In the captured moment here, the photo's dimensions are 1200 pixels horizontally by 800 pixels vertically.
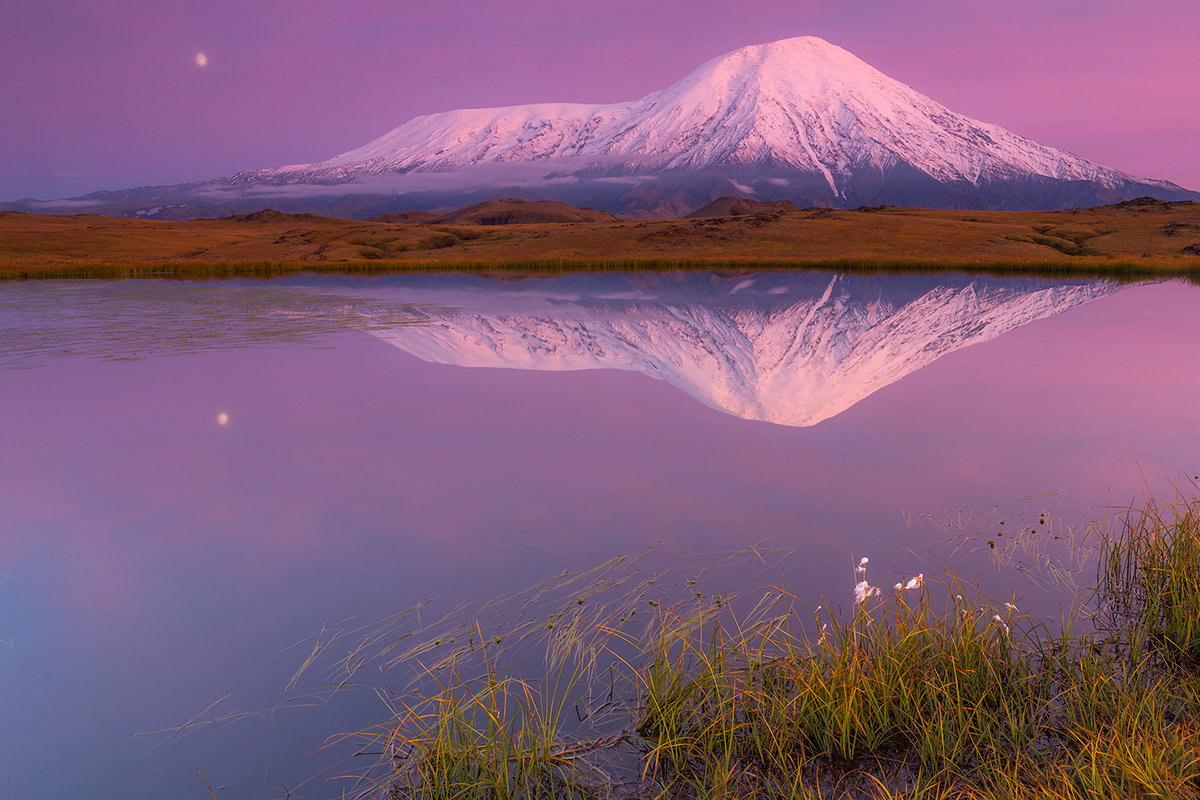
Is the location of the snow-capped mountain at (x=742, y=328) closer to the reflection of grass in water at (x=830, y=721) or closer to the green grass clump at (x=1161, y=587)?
the green grass clump at (x=1161, y=587)

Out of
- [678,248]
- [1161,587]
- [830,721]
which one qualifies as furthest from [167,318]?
[678,248]

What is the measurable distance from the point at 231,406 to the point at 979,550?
13355 mm

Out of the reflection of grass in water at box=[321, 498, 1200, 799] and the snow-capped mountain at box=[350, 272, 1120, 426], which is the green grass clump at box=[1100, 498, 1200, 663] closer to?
the reflection of grass in water at box=[321, 498, 1200, 799]

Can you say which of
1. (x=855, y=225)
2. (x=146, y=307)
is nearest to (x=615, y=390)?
(x=146, y=307)

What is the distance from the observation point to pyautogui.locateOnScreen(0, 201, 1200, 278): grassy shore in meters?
54.3

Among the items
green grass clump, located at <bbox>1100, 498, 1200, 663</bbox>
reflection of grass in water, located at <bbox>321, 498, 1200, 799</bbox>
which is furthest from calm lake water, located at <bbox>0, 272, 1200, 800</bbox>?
reflection of grass in water, located at <bbox>321, 498, 1200, 799</bbox>

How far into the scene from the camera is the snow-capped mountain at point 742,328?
1753 centimetres

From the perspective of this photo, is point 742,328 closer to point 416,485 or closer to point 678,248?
point 416,485

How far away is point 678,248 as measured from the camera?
224 ft

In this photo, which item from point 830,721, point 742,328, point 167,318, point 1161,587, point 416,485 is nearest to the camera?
point 830,721

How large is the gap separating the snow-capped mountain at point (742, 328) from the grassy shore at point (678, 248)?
12.4 meters

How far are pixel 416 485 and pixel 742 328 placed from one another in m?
18.2

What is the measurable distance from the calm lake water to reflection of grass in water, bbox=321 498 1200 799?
37.4 inches

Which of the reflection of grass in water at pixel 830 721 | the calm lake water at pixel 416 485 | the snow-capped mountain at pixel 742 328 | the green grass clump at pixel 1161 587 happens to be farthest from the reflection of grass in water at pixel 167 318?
the green grass clump at pixel 1161 587
